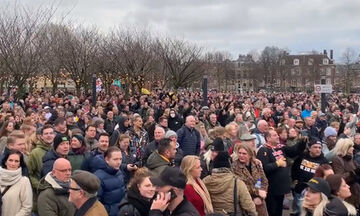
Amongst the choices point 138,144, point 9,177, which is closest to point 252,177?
point 9,177

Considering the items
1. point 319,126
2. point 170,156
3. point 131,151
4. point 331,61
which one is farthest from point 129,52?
point 331,61

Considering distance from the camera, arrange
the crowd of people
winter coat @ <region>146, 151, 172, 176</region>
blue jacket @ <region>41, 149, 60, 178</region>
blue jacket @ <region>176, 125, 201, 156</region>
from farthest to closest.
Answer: blue jacket @ <region>176, 125, 201, 156</region>, winter coat @ <region>146, 151, 172, 176</region>, blue jacket @ <region>41, 149, 60, 178</region>, the crowd of people

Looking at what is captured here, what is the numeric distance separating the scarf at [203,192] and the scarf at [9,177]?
1.96 m

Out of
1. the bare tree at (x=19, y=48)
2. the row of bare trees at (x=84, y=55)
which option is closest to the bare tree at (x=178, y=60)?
the row of bare trees at (x=84, y=55)

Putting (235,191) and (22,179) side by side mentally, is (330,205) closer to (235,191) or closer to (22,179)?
(235,191)

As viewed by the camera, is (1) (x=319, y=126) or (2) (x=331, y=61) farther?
(2) (x=331, y=61)

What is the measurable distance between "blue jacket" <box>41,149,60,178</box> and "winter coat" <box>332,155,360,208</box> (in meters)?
3.69

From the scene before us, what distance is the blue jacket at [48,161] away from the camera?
5.61 metres

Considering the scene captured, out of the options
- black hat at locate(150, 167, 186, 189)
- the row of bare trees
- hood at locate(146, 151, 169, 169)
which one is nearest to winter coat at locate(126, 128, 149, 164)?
hood at locate(146, 151, 169, 169)

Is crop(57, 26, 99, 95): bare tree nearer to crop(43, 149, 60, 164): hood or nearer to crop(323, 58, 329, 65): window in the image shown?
crop(43, 149, 60, 164): hood

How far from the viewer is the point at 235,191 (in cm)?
488

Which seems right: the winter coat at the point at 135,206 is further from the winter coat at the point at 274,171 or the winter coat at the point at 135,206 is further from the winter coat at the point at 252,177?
the winter coat at the point at 274,171

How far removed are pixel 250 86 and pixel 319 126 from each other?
8273 cm

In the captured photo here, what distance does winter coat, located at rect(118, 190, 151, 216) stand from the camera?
13.2ft
